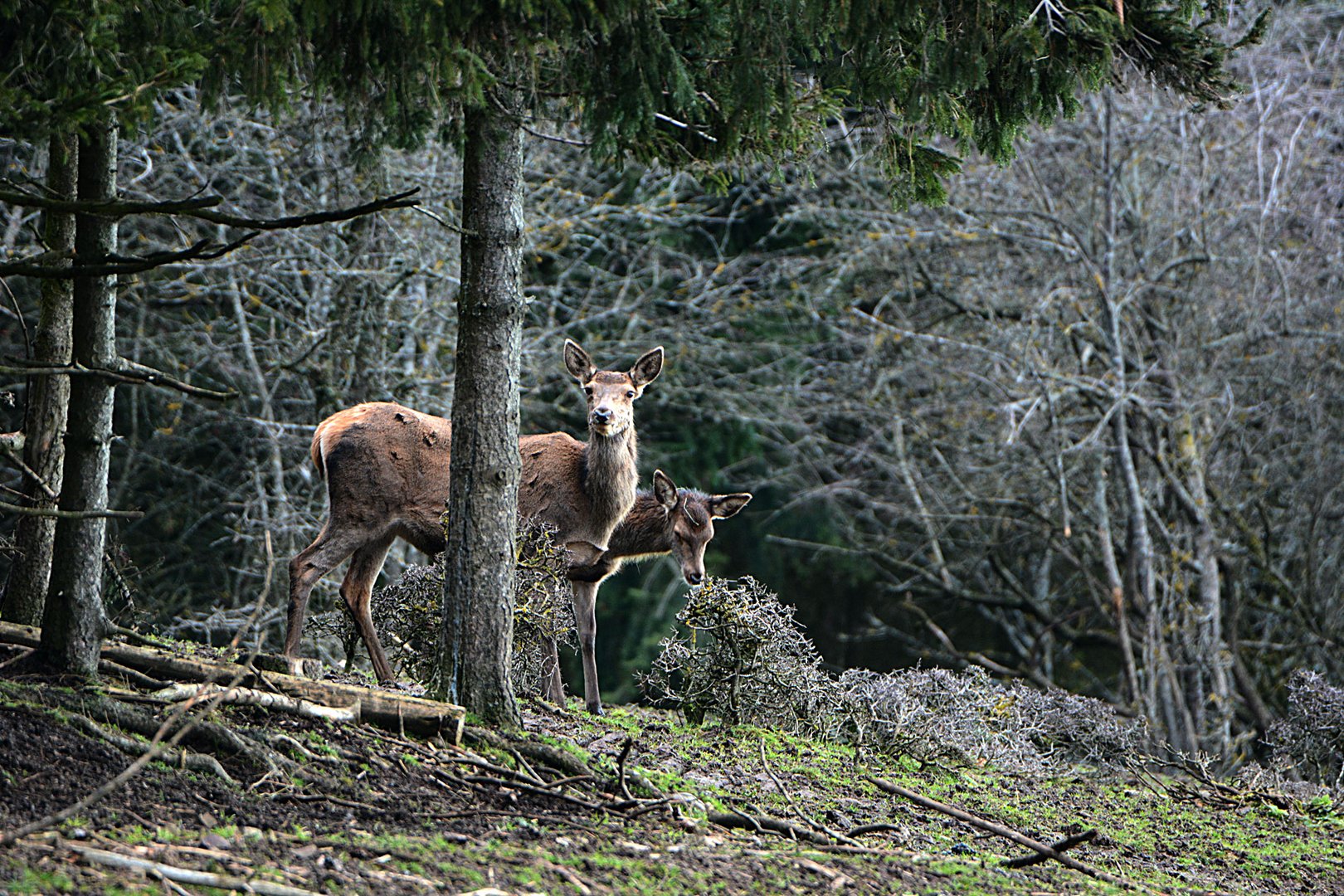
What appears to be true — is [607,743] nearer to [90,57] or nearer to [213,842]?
[213,842]

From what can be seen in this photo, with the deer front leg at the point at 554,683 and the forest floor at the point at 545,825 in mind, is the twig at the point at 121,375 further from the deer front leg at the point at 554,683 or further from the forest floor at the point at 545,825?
the deer front leg at the point at 554,683

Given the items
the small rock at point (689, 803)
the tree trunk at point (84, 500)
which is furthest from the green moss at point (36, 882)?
the small rock at point (689, 803)

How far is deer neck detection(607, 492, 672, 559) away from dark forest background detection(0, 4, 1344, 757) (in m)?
3.86

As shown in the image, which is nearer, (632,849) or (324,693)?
(632,849)

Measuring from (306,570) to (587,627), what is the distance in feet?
6.61

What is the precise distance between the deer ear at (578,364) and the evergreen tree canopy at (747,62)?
2.63 meters

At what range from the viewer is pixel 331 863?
4.50 m

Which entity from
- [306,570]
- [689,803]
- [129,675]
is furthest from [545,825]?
[306,570]

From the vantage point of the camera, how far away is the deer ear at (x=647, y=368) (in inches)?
384

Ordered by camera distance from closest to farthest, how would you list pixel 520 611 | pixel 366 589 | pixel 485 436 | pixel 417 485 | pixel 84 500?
pixel 84 500, pixel 485 436, pixel 520 611, pixel 366 589, pixel 417 485

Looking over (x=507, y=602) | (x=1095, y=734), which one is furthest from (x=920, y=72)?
(x=1095, y=734)

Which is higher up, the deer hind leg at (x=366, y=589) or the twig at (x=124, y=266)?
the twig at (x=124, y=266)

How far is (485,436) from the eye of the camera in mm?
6625

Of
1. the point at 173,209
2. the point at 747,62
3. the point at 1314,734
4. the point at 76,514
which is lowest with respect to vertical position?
the point at 1314,734
